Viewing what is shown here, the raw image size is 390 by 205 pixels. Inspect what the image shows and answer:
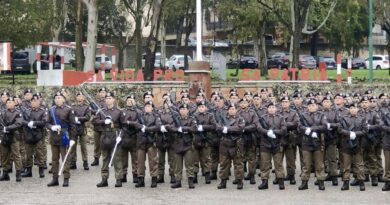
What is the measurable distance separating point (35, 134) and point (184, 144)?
3.75 metres

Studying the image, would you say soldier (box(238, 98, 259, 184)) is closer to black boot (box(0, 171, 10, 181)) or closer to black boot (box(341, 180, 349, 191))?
black boot (box(341, 180, 349, 191))

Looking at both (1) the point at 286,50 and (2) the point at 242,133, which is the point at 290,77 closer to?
(2) the point at 242,133

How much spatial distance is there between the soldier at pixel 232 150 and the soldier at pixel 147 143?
135 centimetres

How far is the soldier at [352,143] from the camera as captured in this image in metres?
Result: 16.1

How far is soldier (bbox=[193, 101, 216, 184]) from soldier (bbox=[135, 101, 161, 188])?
2.84 feet

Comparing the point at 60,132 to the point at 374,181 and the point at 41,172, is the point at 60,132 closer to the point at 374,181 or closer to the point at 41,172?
the point at 41,172

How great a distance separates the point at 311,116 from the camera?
53.8 ft

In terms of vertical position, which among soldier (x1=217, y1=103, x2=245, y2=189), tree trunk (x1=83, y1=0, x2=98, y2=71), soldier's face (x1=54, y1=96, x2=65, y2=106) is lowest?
soldier (x1=217, y1=103, x2=245, y2=189)

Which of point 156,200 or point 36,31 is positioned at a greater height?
point 36,31

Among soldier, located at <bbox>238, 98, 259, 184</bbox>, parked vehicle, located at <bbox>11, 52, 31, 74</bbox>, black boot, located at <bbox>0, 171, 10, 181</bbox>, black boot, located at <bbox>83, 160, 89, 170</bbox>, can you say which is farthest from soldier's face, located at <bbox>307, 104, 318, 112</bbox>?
parked vehicle, located at <bbox>11, 52, 31, 74</bbox>

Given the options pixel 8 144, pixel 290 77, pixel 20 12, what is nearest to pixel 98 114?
pixel 8 144

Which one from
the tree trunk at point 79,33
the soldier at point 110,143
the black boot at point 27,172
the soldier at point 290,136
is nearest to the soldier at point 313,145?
the soldier at point 290,136

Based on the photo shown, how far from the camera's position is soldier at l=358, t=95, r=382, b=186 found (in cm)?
1636

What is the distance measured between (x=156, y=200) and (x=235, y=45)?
115ft
